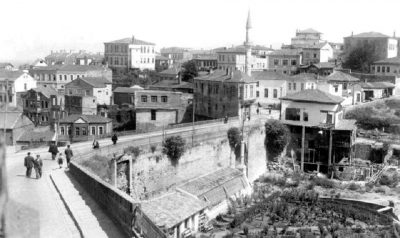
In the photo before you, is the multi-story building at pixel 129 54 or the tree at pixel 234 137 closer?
the tree at pixel 234 137

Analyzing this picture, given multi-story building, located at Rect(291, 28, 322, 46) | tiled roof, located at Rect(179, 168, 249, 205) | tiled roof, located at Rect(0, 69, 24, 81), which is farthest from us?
multi-story building, located at Rect(291, 28, 322, 46)

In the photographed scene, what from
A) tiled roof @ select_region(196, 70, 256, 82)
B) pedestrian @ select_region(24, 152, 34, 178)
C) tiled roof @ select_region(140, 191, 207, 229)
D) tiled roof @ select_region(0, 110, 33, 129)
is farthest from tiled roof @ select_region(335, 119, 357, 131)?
tiled roof @ select_region(0, 110, 33, 129)

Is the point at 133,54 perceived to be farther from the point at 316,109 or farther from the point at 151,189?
the point at 151,189

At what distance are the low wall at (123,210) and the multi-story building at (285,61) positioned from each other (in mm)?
61252

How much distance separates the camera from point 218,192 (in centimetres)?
3048

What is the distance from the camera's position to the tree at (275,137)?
4131 cm

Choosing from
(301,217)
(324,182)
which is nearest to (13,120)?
(324,182)

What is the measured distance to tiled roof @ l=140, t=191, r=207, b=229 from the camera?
22.0m

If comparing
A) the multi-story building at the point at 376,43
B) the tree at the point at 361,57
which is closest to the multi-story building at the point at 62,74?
the tree at the point at 361,57

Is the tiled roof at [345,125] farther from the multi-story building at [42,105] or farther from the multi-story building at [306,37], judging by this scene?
the multi-story building at [306,37]

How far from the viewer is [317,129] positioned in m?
42.1

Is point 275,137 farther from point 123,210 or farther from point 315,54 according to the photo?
point 315,54

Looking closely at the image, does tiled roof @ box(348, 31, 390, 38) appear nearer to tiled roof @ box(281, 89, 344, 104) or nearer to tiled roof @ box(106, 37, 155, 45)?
tiled roof @ box(106, 37, 155, 45)

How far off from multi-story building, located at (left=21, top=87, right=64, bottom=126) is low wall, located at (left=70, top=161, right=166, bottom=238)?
4579 cm
